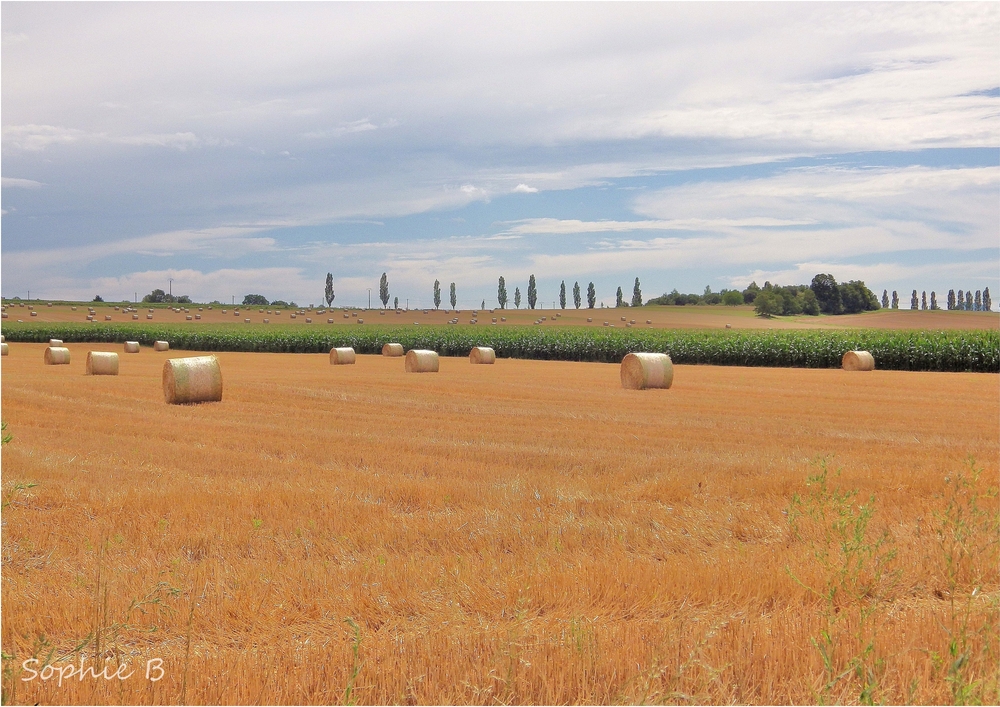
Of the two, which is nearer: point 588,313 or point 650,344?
point 650,344

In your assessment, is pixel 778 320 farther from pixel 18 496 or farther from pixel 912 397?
pixel 18 496

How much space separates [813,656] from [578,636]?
1473 millimetres

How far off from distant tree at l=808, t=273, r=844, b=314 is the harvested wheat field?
348 ft

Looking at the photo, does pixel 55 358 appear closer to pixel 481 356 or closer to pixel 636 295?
pixel 481 356

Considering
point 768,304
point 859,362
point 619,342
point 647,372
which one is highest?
point 768,304

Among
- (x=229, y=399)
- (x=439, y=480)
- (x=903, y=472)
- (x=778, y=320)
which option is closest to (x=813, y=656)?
(x=439, y=480)

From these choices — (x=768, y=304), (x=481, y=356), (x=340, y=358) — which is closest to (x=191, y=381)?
(x=340, y=358)

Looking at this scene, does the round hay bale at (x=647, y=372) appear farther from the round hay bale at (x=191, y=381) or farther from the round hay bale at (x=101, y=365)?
the round hay bale at (x=101, y=365)

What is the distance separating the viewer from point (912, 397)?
80.5ft

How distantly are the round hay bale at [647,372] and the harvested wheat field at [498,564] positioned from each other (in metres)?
10.0

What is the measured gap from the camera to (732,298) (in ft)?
429

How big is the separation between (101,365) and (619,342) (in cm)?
3036

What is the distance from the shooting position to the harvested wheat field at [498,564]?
5.13m

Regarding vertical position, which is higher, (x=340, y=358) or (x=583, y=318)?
(x=583, y=318)
